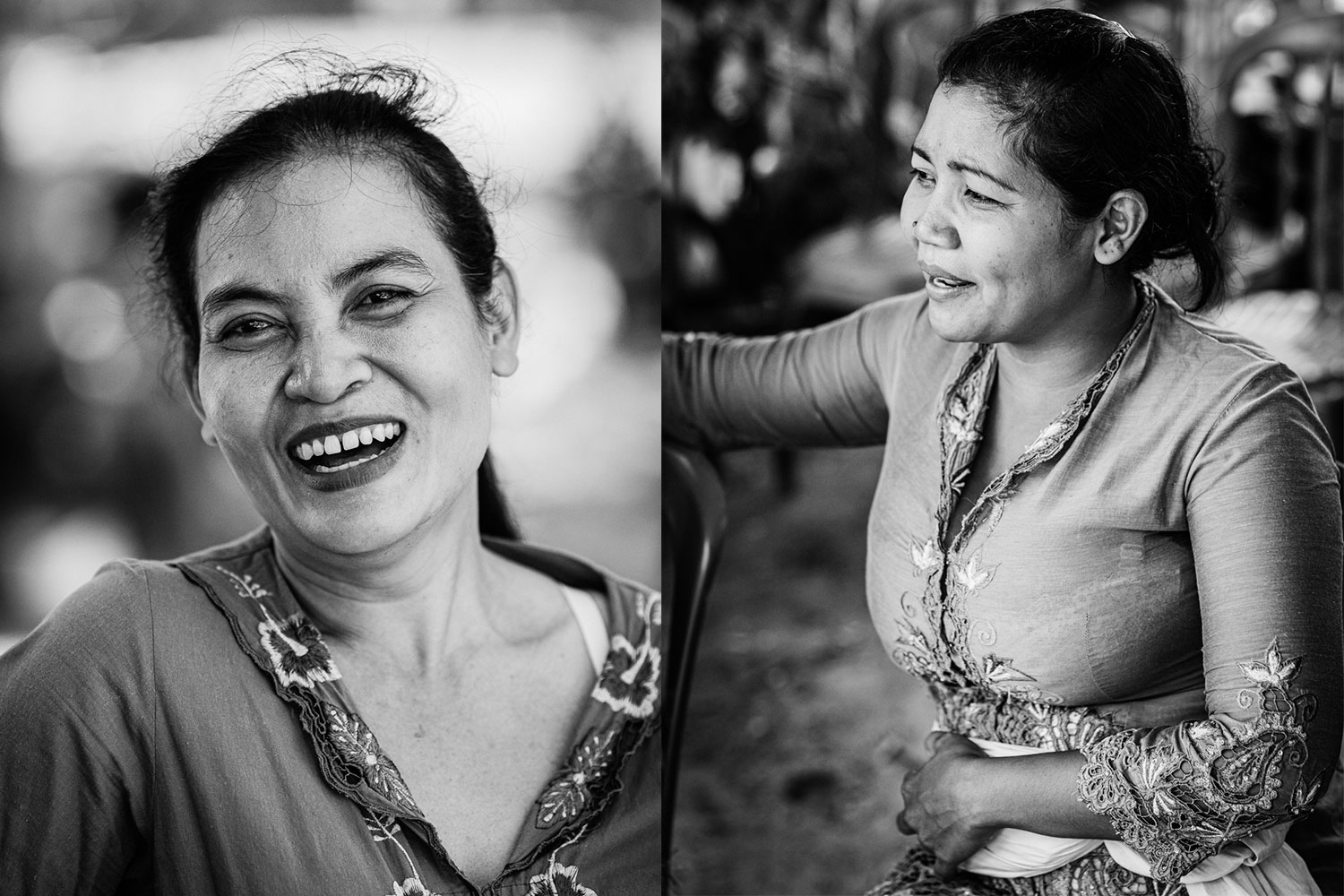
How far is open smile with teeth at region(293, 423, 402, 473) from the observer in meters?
1.37

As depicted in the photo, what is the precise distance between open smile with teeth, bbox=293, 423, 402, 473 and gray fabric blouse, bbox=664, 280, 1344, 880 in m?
0.63

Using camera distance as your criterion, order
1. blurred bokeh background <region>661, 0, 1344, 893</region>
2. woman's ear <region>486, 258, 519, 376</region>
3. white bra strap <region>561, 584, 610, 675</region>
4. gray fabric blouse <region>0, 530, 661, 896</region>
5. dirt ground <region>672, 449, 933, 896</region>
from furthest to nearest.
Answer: dirt ground <region>672, 449, 933, 896</region> < blurred bokeh background <region>661, 0, 1344, 893</region> < white bra strap <region>561, 584, 610, 675</region> < woman's ear <region>486, 258, 519, 376</region> < gray fabric blouse <region>0, 530, 661, 896</region>

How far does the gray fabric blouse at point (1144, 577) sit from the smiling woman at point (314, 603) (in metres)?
0.51

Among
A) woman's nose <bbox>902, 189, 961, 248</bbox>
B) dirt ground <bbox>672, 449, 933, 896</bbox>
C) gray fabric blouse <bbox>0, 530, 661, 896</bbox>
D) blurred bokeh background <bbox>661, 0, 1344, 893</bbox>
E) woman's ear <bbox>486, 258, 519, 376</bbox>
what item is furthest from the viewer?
dirt ground <bbox>672, 449, 933, 896</bbox>

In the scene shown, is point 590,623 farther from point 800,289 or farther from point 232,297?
point 800,289

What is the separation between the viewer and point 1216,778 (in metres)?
1.31

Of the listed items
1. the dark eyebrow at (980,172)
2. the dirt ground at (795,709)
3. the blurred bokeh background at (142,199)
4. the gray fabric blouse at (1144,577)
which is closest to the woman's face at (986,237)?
the dark eyebrow at (980,172)

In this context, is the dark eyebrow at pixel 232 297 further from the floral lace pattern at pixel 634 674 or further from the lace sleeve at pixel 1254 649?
the lace sleeve at pixel 1254 649

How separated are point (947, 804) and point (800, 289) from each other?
49.1 inches

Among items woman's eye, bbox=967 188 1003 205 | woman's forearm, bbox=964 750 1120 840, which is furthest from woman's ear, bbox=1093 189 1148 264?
woman's forearm, bbox=964 750 1120 840

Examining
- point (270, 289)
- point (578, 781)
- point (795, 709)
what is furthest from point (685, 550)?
point (795, 709)

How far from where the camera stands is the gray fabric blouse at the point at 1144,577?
4.31 feet

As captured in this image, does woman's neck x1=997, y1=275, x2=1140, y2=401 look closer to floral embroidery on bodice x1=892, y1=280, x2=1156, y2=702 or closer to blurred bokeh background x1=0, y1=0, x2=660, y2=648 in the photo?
floral embroidery on bodice x1=892, y1=280, x2=1156, y2=702

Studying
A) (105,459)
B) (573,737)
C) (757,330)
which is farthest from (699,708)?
(105,459)
